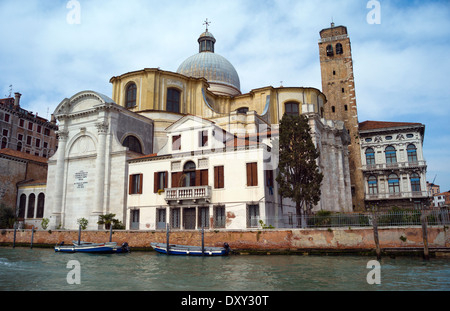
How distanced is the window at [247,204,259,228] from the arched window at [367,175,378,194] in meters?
26.8

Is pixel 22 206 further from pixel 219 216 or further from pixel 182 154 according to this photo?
pixel 219 216

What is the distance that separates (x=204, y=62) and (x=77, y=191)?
70.2 ft

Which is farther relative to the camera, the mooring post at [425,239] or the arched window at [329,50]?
the arched window at [329,50]

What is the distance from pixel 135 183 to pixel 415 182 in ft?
104

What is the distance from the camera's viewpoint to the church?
2305 centimetres

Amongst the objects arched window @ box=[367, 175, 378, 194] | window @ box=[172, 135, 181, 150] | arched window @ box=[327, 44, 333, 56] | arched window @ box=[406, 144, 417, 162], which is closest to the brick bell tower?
arched window @ box=[327, 44, 333, 56]

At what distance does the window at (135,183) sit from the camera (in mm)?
26203

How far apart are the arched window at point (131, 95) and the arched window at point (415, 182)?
31.6 metres

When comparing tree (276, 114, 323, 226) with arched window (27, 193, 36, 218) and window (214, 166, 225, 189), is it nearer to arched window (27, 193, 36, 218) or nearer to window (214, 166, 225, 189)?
window (214, 166, 225, 189)

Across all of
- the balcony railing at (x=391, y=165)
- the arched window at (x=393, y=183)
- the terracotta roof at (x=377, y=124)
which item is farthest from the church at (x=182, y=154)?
the arched window at (x=393, y=183)

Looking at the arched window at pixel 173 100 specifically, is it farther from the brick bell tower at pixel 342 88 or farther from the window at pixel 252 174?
the brick bell tower at pixel 342 88

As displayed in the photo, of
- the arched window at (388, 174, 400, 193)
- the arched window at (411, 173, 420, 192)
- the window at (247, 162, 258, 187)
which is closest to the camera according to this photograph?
the window at (247, 162, 258, 187)

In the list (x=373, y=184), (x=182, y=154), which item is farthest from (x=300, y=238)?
(x=373, y=184)

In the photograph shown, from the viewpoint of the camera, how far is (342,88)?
153ft
